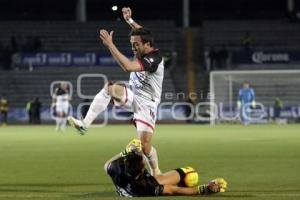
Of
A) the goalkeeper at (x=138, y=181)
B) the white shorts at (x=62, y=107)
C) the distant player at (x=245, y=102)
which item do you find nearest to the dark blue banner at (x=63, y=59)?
the distant player at (x=245, y=102)

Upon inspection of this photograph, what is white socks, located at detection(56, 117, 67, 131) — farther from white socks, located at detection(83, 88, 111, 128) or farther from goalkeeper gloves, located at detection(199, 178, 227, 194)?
goalkeeper gloves, located at detection(199, 178, 227, 194)

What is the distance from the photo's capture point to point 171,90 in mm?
38938

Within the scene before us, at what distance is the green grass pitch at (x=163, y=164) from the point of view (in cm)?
930

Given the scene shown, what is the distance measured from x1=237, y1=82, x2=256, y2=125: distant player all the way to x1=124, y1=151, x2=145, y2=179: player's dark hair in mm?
23507

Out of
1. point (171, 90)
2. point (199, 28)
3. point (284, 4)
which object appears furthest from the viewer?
point (284, 4)

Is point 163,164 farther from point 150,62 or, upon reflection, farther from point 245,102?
point 245,102

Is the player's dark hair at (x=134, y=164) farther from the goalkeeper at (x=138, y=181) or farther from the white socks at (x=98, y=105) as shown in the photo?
the white socks at (x=98, y=105)

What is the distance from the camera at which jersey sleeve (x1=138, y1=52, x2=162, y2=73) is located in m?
9.27

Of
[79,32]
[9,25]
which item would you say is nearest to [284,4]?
[79,32]

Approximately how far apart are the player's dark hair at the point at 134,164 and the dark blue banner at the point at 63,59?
31508 millimetres

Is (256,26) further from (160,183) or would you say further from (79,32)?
(160,183)

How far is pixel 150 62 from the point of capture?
940 centimetres

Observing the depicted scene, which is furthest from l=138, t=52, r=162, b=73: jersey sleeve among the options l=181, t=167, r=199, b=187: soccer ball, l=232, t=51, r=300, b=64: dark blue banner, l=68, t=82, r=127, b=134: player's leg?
l=232, t=51, r=300, b=64: dark blue banner

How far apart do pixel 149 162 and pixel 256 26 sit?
36.3 m
